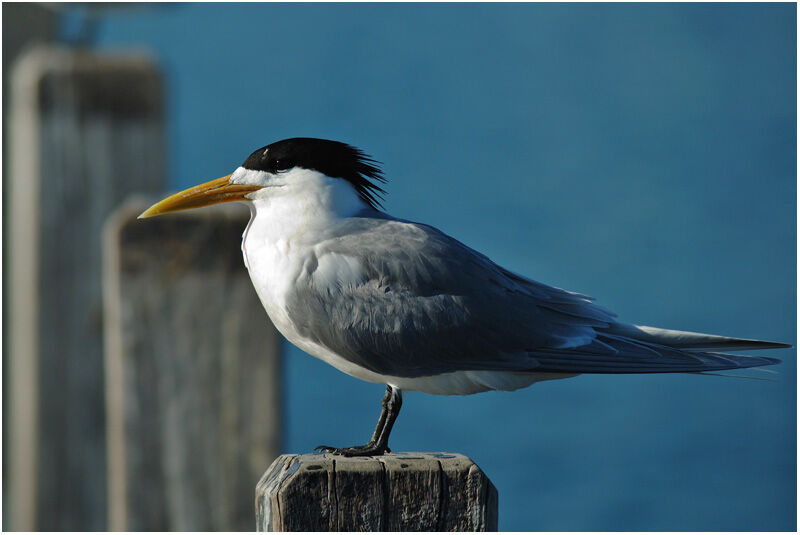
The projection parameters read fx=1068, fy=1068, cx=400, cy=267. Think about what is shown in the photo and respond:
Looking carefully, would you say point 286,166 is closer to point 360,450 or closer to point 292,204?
point 292,204

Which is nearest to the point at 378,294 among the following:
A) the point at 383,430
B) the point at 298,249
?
the point at 298,249

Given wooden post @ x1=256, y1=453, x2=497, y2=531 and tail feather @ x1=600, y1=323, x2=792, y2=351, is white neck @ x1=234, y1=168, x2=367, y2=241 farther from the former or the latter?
tail feather @ x1=600, y1=323, x2=792, y2=351

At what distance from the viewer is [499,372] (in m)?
3.01

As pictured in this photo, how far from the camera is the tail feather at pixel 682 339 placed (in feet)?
9.59

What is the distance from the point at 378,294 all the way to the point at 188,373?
1333mm

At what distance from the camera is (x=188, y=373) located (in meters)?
3.99

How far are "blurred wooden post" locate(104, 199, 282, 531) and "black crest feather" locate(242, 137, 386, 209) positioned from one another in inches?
38.0

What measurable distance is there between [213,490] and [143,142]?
178 cm

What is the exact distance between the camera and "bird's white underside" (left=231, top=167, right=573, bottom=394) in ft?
9.47

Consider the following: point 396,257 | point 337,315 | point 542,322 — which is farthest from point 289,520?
point 542,322

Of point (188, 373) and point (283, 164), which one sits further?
point (188, 373)

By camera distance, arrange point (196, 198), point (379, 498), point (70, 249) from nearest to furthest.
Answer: point (379, 498) < point (196, 198) < point (70, 249)

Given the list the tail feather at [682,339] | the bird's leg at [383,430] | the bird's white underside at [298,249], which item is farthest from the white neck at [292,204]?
the tail feather at [682,339]

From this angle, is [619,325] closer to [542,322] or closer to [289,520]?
[542,322]
